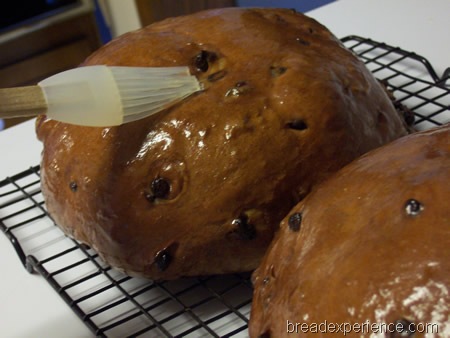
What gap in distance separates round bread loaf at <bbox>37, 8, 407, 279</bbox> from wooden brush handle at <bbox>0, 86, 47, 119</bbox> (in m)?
0.14

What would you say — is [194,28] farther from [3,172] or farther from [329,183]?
[3,172]

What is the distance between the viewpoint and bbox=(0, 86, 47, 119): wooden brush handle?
0.66 m

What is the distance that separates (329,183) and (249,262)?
21cm

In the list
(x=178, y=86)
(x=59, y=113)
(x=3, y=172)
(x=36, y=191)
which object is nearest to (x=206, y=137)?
(x=178, y=86)

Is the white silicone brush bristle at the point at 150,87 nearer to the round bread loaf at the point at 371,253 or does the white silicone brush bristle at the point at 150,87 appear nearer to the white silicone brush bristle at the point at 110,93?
the white silicone brush bristle at the point at 110,93

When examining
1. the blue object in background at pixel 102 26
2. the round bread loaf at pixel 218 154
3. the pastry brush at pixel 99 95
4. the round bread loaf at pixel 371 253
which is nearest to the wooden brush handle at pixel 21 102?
the pastry brush at pixel 99 95

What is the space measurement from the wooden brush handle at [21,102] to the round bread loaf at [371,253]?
28cm

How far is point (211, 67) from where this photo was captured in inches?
32.5

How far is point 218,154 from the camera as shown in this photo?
30.4 inches

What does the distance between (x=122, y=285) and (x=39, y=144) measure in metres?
0.47

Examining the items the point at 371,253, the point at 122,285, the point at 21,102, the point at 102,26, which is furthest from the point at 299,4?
the point at 371,253

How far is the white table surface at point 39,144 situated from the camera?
0.87 meters

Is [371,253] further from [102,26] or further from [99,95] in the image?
[102,26]

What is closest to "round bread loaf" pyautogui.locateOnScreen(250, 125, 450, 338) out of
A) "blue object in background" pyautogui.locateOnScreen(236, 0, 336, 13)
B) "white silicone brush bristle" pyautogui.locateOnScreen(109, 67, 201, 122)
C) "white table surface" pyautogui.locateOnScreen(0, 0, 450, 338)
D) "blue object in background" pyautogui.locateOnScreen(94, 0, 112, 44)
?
"white silicone brush bristle" pyautogui.locateOnScreen(109, 67, 201, 122)
